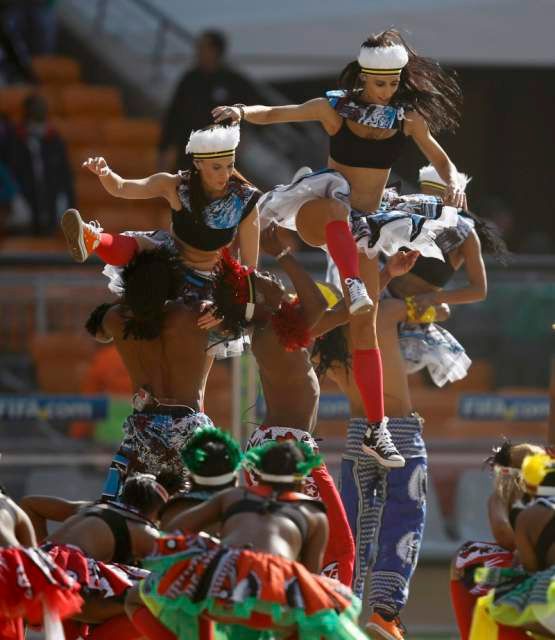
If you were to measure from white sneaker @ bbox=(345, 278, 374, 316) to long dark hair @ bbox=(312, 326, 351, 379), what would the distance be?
2.33 feet

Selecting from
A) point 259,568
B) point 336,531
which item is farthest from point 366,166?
point 259,568

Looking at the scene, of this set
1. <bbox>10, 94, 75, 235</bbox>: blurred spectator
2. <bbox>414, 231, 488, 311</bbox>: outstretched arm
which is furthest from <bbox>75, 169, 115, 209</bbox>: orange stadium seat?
<bbox>414, 231, 488, 311</bbox>: outstretched arm

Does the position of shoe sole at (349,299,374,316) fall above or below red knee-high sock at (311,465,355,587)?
above

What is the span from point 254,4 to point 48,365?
19.6 ft

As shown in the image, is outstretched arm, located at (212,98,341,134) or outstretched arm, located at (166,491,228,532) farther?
outstretched arm, located at (212,98,341,134)

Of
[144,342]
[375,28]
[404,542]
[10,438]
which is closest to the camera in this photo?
[144,342]

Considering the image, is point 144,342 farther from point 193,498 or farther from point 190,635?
point 190,635

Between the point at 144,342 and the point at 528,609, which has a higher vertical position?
the point at 144,342

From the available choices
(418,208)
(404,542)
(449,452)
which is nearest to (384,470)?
(404,542)

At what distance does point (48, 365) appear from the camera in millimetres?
9367

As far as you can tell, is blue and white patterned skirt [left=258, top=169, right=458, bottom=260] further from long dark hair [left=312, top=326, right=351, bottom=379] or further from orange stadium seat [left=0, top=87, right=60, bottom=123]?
orange stadium seat [left=0, top=87, right=60, bottom=123]

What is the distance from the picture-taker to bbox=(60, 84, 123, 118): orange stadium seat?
1433cm

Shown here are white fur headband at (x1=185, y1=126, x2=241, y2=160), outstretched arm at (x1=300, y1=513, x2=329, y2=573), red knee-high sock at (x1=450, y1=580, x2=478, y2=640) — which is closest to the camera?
outstretched arm at (x1=300, y1=513, x2=329, y2=573)

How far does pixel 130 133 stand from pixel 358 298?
316 inches
